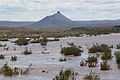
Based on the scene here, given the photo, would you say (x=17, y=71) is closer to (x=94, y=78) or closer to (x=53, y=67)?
(x=53, y=67)

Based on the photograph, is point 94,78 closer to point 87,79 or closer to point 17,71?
point 87,79

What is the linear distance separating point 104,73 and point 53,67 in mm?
4288

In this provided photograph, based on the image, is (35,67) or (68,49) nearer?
(35,67)

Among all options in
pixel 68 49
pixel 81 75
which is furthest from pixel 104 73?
pixel 68 49

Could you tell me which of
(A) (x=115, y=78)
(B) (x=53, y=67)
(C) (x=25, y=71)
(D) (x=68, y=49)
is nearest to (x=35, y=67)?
(B) (x=53, y=67)

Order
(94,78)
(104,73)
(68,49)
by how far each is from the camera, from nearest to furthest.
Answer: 1. (94,78)
2. (104,73)
3. (68,49)

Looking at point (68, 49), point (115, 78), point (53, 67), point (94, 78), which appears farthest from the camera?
point (68, 49)

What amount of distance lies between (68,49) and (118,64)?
30.8ft

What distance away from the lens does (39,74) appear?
71.7 feet

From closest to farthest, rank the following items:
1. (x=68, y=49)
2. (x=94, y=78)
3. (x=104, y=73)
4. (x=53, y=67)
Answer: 1. (x=94, y=78)
2. (x=104, y=73)
3. (x=53, y=67)
4. (x=68, y=49)

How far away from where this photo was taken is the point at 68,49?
112ft

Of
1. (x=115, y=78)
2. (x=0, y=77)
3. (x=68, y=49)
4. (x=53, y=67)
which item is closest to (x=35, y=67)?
(x=53, y=67)

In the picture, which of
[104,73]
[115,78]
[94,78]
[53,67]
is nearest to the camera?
[94,78]

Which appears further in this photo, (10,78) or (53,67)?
(53,67)
